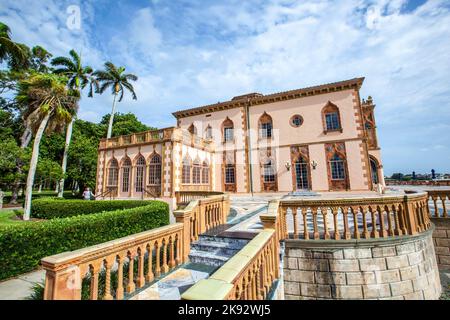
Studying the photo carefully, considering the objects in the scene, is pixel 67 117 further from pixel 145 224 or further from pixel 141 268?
pixel 141 268

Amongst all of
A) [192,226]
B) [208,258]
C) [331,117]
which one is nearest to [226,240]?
[208,258]

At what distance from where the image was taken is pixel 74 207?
1213 centimetres

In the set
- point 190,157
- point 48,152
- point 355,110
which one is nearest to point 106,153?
point 190,157

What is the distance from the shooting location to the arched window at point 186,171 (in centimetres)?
1612

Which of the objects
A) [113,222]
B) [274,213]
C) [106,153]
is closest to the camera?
[274,213]

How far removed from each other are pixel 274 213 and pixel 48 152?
113ft

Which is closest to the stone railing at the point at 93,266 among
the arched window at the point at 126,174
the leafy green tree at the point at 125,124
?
the arched window at the point at 126,174

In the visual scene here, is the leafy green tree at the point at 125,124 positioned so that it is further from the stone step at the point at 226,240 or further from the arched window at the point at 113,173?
the stone step at the point at 226,240

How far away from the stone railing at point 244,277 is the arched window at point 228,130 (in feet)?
54.3

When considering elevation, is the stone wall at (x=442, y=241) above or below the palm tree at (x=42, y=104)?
below

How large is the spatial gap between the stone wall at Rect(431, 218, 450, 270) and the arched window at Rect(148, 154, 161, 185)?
15.5 m

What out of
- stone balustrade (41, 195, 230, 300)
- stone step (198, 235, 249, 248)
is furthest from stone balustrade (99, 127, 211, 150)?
stone step (198, 235, 249, 248)

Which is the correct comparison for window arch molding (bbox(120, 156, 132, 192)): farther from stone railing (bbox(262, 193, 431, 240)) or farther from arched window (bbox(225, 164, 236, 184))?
stone railing (bbox(262, 193, 431, 240))

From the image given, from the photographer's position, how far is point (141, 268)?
372 cm
